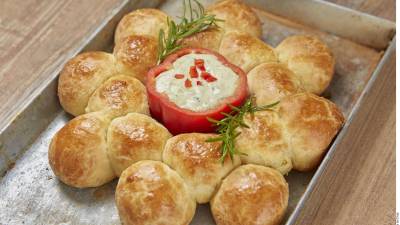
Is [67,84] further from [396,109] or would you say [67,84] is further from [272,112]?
[396,109]

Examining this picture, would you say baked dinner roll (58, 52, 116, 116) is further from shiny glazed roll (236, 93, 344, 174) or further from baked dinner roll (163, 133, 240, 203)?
shiny glazed roll (236, 93, 344, 174)

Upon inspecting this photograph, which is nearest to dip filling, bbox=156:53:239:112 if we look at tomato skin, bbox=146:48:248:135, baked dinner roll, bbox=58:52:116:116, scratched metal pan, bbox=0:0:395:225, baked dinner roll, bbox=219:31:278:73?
tomato skin, bbox=146:48:248:135

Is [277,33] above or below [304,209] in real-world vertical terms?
above

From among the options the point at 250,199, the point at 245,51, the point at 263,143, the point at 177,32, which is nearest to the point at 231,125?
the point at 263,143

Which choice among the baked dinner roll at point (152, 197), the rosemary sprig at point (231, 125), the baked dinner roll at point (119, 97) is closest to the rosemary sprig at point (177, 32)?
the baked dinner roll at point (119, 97)

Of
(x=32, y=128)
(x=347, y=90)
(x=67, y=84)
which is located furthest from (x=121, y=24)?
(x=347, y=90)
